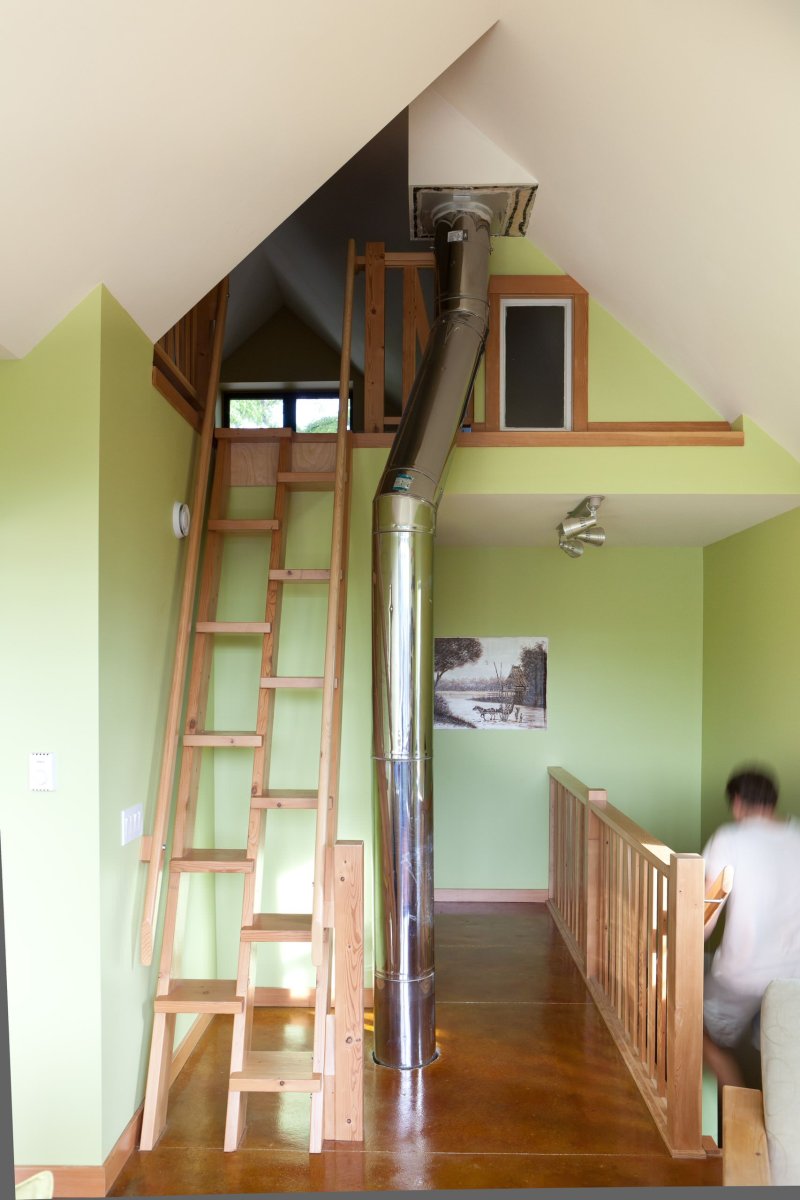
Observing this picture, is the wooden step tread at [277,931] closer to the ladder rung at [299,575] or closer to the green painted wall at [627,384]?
the ladder rung at [299,575]

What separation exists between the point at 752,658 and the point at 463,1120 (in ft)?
9.59

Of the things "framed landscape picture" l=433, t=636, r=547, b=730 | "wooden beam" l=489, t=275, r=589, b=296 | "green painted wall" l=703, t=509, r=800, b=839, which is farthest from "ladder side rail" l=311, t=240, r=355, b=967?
"framed landscape picture" l=433, t=636, r=547, b=730

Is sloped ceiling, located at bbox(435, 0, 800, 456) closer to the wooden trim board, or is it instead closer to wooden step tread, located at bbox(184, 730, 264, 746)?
the wooden trim board

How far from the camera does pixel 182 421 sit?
12.1 ft

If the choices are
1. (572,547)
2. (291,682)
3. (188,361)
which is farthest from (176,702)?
(572,547)

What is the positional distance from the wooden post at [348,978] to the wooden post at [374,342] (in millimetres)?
1975

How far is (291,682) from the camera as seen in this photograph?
3441mm

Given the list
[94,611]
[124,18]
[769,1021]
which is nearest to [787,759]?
[769,1021]

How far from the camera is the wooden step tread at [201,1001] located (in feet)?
9.91

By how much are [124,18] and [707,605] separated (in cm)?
488

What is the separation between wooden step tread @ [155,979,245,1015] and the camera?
9.91 ft

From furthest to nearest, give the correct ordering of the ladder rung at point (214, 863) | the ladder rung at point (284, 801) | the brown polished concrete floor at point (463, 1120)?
the ladder rung at point (284, 801) → the ladder rung at point (214, 863) → the brown polished concrete floor at point (463, 1120)

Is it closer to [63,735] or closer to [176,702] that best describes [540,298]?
[176,702]

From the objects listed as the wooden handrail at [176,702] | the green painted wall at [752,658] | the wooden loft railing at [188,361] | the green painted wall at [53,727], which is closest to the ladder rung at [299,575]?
the wooden handrail at [176,702]
